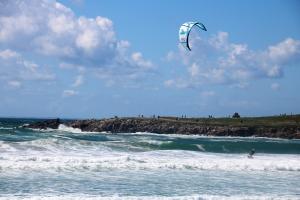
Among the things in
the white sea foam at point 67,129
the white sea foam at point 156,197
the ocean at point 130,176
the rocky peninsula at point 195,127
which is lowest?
the white sea foam at point 156,197

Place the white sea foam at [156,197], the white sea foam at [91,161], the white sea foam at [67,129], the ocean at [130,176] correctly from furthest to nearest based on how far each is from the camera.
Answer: the white sea foam at [67,129] < the white sea foam at [91,161] < the ocean at [130,176] < the white sea foam at [156,197]

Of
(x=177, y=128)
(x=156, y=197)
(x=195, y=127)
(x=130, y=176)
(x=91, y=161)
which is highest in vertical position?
(x=195, y=127)

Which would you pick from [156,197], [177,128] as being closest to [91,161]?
[156,197]

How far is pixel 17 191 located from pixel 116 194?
10.8ft

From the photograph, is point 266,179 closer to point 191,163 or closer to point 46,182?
point 191,163

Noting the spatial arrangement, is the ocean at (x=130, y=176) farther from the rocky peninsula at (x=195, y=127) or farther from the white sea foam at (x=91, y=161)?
the rocky peninsula at (x=195, y=127)

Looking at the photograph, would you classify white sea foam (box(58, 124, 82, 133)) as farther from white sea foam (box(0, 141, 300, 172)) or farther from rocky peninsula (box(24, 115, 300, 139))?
white sea foam (box(0, 141, 300, 172))

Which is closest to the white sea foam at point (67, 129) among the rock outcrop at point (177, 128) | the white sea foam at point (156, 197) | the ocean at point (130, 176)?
the rock outcrop at point (177, 128)

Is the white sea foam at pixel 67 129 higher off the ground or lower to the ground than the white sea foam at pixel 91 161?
higher

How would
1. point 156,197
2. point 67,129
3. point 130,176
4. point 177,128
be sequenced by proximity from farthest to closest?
1. point 67,129
2. point 177,128
3. point 130,176
4. point 156,197

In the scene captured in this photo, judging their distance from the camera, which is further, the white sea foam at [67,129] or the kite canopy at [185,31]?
the white sea foam at [67,129]

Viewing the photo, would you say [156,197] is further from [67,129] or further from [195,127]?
[67,129]

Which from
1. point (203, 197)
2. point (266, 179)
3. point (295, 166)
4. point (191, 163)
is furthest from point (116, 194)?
point (295, 166)

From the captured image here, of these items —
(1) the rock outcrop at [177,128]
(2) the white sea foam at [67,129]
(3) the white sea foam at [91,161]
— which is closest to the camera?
(3) the white sea foam at [91,161]
